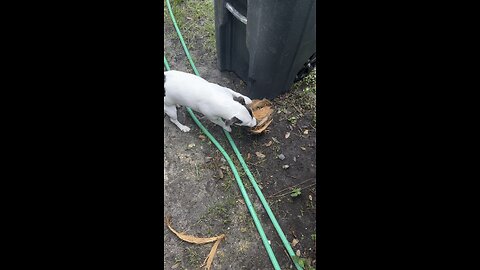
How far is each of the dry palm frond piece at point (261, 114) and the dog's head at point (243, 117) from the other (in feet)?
0.38

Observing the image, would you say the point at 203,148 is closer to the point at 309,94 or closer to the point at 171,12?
the point at 309,94

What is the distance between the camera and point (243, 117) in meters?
2.98

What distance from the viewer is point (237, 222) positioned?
2850 millimetres

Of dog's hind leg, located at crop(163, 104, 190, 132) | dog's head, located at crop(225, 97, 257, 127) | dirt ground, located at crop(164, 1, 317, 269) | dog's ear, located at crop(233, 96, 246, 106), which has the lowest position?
dirt ground, located at crop(164, 1, 317, 269)

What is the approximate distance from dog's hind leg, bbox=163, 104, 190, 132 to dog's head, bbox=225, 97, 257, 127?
0.55 metres

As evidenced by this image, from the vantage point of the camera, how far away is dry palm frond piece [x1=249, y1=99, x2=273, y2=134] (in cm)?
Result: 322

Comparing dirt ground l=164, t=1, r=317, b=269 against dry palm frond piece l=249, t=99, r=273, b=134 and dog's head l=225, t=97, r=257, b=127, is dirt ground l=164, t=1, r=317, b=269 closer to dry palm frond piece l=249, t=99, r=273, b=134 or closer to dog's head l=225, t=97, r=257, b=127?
dry palm frond piece l=249, t=99, r=273, b=134

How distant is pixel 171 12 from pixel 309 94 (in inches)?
80.3

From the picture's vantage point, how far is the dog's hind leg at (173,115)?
125 inches

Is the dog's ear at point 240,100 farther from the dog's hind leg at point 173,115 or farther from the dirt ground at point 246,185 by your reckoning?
the dog's hind leg at point 173,115

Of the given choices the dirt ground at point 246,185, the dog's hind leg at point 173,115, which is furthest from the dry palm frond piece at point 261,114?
the dog's hind leg at point 173,115

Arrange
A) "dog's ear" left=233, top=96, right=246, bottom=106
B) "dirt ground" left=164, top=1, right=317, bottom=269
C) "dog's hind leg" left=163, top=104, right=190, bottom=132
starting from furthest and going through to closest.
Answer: "dog's hind leg" left=163, top=104, right=190, bottom=132 → "dog's ear" left=233, top=96, right=246, bottom=106 → "dirt ground" left=164, top=1, right=317, bottom=269

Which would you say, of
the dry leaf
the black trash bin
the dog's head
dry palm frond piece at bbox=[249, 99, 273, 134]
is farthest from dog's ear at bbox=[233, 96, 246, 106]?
the dry leaf
